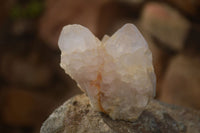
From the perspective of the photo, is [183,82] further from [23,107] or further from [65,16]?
[23,107]

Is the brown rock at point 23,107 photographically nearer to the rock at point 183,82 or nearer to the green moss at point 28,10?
the green moss at point 28,10

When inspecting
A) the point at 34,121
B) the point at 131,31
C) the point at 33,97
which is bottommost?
the point at 34,121

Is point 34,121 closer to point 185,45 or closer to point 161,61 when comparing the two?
point 161,61

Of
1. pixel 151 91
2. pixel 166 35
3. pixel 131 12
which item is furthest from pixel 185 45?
pixel 151 91

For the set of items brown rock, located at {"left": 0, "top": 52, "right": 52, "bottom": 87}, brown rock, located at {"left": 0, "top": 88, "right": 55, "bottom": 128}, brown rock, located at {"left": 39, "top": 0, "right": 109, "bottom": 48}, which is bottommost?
brown rock, located at {"left": 0, "top": 88, "right": 55, "bottom": 128}

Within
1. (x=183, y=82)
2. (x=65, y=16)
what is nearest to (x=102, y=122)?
(x=183, y=82)

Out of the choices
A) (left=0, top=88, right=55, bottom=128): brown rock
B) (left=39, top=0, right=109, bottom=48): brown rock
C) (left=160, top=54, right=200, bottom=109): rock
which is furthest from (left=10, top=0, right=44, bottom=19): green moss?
(left=160, top=54, right=200, bottom=109): rock

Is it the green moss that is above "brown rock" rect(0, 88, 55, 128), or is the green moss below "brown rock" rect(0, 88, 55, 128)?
above

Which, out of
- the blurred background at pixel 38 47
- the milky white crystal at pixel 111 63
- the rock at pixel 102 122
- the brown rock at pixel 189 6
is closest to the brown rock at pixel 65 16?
the blurred background at pixel 38 47

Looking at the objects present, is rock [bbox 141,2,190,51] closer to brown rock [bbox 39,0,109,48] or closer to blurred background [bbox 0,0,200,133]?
blurred background [bbox 0,0,200,133]
